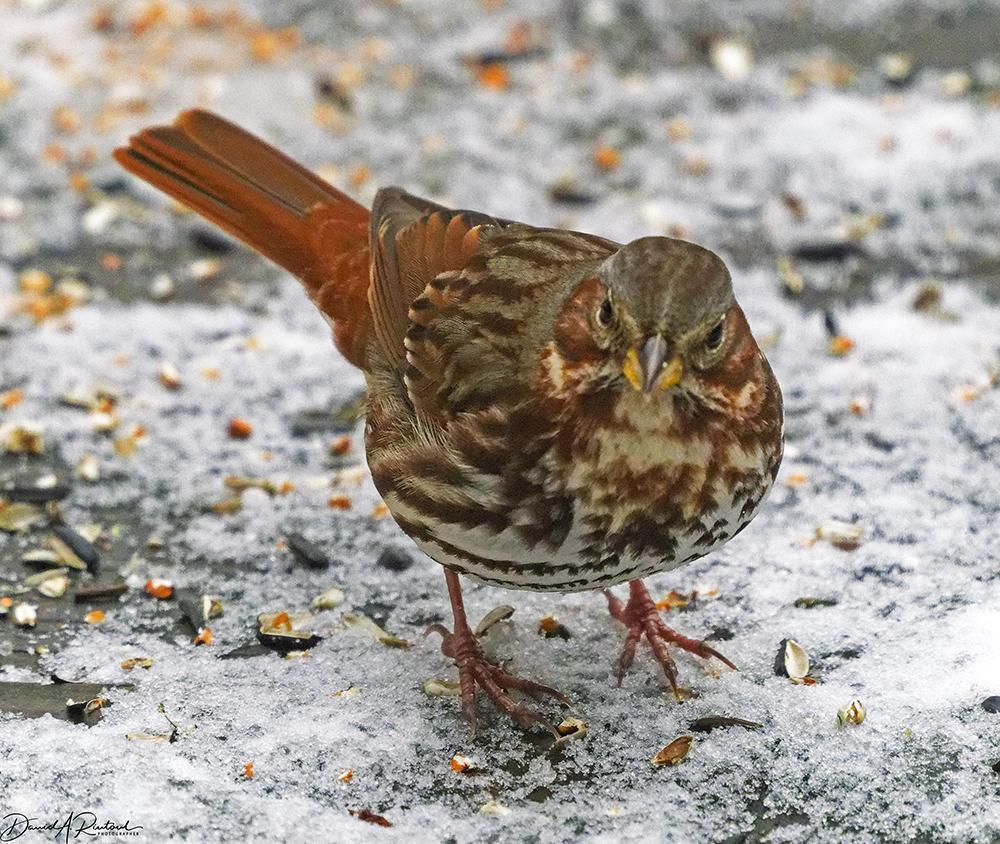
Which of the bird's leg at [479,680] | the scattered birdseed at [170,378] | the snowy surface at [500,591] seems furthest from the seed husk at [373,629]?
the scattered birdseed at [170,378]

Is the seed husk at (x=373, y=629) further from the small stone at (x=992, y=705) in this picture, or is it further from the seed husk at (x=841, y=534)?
the small stone at (x=992, y=705)

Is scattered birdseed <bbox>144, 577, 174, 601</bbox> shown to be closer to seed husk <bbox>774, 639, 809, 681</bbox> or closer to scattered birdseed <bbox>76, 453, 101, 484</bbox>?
scattered birdseed <bbox>76, 453, 101, 484</bbox>

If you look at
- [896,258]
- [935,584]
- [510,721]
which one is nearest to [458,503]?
[510,721]

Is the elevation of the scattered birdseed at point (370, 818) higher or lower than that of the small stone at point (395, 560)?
lower

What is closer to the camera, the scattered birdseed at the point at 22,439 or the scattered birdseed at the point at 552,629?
the scattered birdseed at the point at 552,629

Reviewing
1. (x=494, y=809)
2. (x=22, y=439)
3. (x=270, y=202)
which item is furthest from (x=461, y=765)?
(x=22, y=439)

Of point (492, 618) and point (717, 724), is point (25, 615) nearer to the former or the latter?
point (492, 618)

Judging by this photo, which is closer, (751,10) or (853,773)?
(853,773)

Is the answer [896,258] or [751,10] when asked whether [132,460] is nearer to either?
[896,258]
